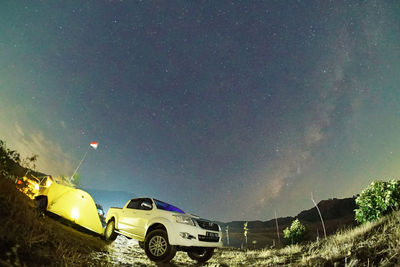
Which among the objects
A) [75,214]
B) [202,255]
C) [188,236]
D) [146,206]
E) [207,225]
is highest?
[146,206]

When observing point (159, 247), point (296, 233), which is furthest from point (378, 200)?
point (296, 233)

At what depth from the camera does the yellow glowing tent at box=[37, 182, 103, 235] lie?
834 cm

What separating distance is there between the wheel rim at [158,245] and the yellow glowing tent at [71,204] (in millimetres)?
3941

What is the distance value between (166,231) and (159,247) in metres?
0.52

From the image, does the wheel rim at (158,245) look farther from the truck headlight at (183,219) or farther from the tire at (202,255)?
the tire at (202,255)

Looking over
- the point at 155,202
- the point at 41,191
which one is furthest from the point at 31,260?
the point at 41,191

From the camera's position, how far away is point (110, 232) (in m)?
8.73

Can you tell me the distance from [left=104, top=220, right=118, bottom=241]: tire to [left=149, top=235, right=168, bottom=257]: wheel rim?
336cm

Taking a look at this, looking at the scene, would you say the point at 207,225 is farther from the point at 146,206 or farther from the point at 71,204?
the point at 71,204

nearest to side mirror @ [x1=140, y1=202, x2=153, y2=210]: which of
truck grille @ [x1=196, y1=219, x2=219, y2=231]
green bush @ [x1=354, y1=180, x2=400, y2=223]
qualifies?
truck grille @ [x1=196, y1=219, x2=219, y2=231]

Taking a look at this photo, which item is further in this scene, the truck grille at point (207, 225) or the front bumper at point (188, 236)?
the truck grille at point (207, 225)

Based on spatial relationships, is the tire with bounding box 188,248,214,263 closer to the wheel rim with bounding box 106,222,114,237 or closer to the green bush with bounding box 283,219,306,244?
the wheel rim with bounding box 106,222,114,237

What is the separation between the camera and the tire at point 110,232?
28.5ft

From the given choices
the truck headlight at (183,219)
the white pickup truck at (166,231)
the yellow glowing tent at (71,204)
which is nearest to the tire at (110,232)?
the yellow glowing tent at (71,204)
